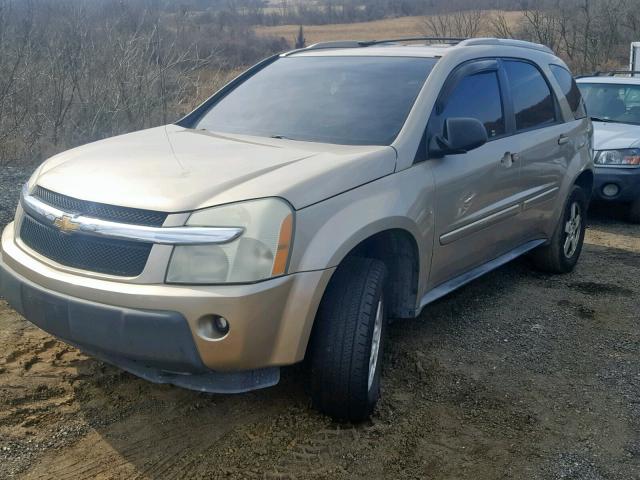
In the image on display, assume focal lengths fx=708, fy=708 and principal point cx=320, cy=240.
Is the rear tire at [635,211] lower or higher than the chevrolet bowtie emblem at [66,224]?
lower

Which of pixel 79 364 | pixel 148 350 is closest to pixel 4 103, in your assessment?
pixel 79 364

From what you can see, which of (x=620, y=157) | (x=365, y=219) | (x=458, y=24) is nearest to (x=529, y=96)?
(x=365, y=219)

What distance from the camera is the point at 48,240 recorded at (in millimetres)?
3158

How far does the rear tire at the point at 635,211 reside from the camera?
779cm

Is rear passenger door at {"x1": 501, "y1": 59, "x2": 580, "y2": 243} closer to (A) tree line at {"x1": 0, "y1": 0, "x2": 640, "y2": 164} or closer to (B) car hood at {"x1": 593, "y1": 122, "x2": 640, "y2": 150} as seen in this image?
(B) car hood at {"x1": 593, "y1": 122, "x2": 640, "y2": 150}

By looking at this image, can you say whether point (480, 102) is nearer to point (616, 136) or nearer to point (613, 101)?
point (616, 136)

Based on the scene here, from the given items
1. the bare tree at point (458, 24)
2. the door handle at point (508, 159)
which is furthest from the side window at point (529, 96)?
the bare tree at point (458, 24)

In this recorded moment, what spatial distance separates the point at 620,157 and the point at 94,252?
6.56 m

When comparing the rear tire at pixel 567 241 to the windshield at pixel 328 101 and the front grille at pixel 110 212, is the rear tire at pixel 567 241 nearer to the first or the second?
the windshield at pixel 328 101

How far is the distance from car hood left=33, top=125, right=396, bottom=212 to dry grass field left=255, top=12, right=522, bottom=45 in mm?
21543

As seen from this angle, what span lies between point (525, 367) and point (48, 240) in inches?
105

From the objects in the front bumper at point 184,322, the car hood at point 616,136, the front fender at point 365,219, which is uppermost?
the front fender at point 365,219

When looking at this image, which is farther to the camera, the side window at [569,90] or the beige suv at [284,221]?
the side window at [569,90]

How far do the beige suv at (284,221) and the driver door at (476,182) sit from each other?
0.01 metres
